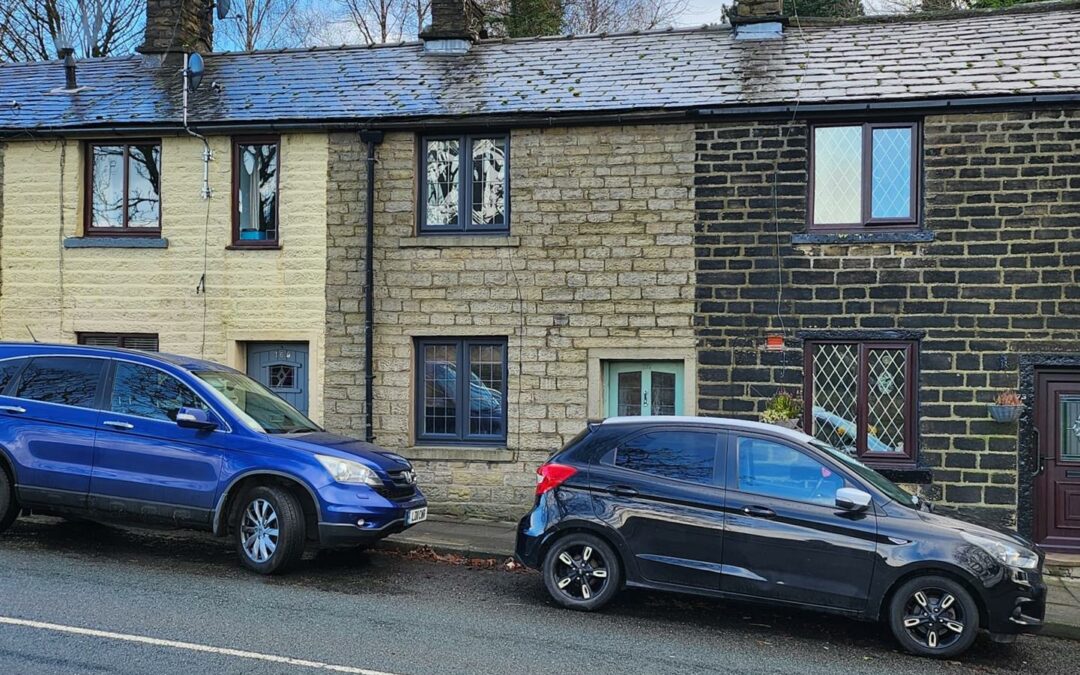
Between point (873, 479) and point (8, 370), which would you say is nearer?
point (873, 479)

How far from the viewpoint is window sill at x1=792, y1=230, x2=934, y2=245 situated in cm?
1035

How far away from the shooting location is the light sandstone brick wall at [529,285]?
11055mm

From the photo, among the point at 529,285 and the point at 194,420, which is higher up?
the point at 529,285

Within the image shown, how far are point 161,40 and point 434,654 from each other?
12008 mm

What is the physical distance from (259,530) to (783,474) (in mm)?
4312

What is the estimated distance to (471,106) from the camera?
11.7 metres

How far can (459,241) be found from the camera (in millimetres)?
11500

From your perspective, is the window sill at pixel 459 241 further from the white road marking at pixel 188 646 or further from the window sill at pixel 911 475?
the white road marking at pixel 188 646

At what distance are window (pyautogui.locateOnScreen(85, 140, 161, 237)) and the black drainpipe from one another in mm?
3044

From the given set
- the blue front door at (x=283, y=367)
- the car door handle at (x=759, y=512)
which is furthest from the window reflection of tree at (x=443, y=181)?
the car door handle at (x=759, y=512)

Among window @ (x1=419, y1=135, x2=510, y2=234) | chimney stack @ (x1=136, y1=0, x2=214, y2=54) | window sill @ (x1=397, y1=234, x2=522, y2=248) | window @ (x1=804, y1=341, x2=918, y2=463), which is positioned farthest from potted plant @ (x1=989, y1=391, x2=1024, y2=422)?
chimney stack @ (x1=136, y1=0, x2=214, y2=54)

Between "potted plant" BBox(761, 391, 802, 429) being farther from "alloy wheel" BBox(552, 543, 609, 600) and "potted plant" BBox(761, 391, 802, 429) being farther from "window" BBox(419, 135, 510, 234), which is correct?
"window" BBox(419, 135, 510, 234)

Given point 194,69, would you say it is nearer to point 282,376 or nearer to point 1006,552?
point 282,376

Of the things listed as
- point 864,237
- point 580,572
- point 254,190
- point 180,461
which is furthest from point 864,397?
point 254,190
